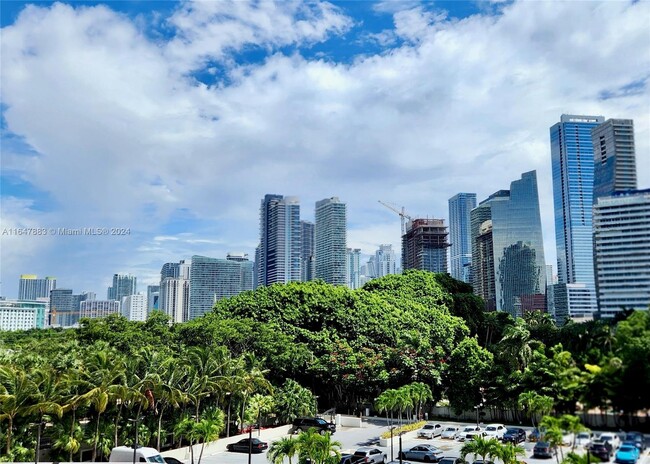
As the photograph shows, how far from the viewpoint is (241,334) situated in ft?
119

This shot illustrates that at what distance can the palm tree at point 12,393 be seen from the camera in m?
21.9

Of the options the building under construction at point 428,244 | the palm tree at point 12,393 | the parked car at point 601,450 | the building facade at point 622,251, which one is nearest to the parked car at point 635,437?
the parked car at point 601,450

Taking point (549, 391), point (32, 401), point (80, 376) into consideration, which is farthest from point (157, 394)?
point (549, 391)

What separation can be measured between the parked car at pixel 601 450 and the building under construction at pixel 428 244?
6368 inches

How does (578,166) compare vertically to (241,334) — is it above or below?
above

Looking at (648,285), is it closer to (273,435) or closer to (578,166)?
(273,435)

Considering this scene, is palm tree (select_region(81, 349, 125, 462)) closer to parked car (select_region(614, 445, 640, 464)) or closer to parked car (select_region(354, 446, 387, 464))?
parked car (select_region(354, 446, 387, 464))

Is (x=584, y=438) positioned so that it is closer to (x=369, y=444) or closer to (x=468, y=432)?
(x=369, y=444)

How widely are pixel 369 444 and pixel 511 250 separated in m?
142

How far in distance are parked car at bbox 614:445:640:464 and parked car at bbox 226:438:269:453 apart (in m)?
20.7

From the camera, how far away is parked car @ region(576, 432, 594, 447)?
12032mm

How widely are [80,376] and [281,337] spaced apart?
1597 centimetres

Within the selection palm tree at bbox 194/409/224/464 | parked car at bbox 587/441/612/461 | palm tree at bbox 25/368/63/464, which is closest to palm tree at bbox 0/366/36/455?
palm tree at bbox 25/368/63/464

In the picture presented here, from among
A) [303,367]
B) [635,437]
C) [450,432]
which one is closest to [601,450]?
[635,437]
